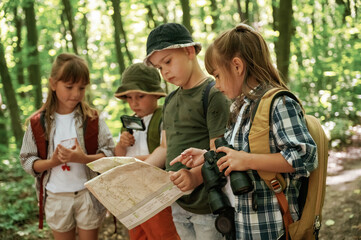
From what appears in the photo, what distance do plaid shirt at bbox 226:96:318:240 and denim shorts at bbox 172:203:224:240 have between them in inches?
20.3

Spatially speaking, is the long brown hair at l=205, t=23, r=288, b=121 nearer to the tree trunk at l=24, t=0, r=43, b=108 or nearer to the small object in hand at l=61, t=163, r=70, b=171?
the small object in hand at l=61, t=163, r=70, b=171

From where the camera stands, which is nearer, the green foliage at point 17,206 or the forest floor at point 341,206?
the forest floor at point 341,206

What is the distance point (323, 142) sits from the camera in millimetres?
1754

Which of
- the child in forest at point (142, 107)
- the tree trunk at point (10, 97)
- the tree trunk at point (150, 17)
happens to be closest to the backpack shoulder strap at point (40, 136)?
the child in forest at point (142, 107)

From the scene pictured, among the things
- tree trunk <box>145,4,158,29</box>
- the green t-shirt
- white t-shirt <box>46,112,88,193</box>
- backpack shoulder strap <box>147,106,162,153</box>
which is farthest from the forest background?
the green t-shirt

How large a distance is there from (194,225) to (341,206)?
3.18 meters

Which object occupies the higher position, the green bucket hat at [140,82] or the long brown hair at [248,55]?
the long brown hair at [248,55]

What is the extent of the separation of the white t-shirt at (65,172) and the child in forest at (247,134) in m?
1.23

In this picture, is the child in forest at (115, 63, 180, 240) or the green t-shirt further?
the child in forest at (115, 63, 180, 240)

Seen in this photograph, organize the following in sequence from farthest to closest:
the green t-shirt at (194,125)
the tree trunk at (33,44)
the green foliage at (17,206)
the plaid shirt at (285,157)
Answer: the tree trunk at (33,44), the green foliage at (17,206), the green t-shirt at (194,125), the plaid shirt at (285,157)

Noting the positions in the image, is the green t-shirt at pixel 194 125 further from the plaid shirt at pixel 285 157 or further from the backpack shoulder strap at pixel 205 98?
the plaid shirt at pixel 285 157

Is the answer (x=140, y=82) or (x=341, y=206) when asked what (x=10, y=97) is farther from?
(x=341, y=206)

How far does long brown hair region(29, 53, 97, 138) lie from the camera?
Result: 114 inches

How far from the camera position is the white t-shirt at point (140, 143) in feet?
9.70
